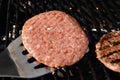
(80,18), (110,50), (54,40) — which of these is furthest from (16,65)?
(80,18)

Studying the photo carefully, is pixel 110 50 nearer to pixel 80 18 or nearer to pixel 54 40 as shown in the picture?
pixel 54 40

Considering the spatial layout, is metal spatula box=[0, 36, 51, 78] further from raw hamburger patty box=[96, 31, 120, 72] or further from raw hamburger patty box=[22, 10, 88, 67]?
raw hamburger patty box=[96, 31, 120, 72]

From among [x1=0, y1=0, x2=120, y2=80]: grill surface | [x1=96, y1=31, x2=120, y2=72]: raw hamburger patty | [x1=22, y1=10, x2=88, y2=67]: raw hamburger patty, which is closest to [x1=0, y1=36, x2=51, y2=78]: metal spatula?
[x1=22, y1=10, x2=88, y2=67]: raw hamburger patty

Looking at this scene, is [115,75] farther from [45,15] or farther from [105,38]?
[45,15]

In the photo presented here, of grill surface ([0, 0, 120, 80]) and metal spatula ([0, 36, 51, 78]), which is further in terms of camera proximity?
grill surface ([0, 0, 120, 80])

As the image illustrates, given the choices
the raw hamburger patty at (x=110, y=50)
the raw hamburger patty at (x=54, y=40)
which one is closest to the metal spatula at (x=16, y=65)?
the raw hamburger patty at (x=54, y=40)

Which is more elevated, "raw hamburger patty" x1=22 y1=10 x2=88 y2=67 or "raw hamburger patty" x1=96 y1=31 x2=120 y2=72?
"raw hamburger patty" x1=22 y1=10 x2=88 y2=67
